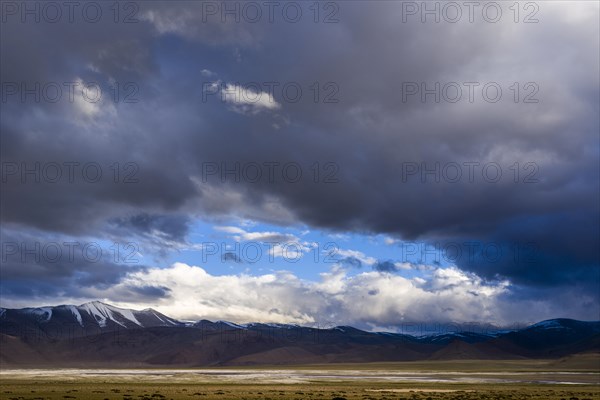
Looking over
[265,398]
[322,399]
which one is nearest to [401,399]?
[322,399]

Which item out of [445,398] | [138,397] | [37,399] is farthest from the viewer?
[445,398]

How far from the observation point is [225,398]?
212 ft

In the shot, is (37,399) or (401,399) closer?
(37,399)

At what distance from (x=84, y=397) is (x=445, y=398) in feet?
132

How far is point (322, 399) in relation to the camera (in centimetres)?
6334

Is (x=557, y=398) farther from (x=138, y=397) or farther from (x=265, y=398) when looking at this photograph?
(x=138, y=397)

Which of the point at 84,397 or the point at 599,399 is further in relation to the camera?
the point at 599,399

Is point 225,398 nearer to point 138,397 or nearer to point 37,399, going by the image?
point 138,397

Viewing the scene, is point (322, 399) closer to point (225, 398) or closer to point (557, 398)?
point (225, 398)

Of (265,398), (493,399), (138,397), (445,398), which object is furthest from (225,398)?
(493,399)

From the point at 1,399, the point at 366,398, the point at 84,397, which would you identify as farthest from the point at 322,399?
the point at 1,399

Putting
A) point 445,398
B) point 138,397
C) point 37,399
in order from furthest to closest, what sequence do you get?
point 445,398
point 138,397
point 37,399

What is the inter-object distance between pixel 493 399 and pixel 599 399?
13310 mm

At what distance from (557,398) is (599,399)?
178 inches
